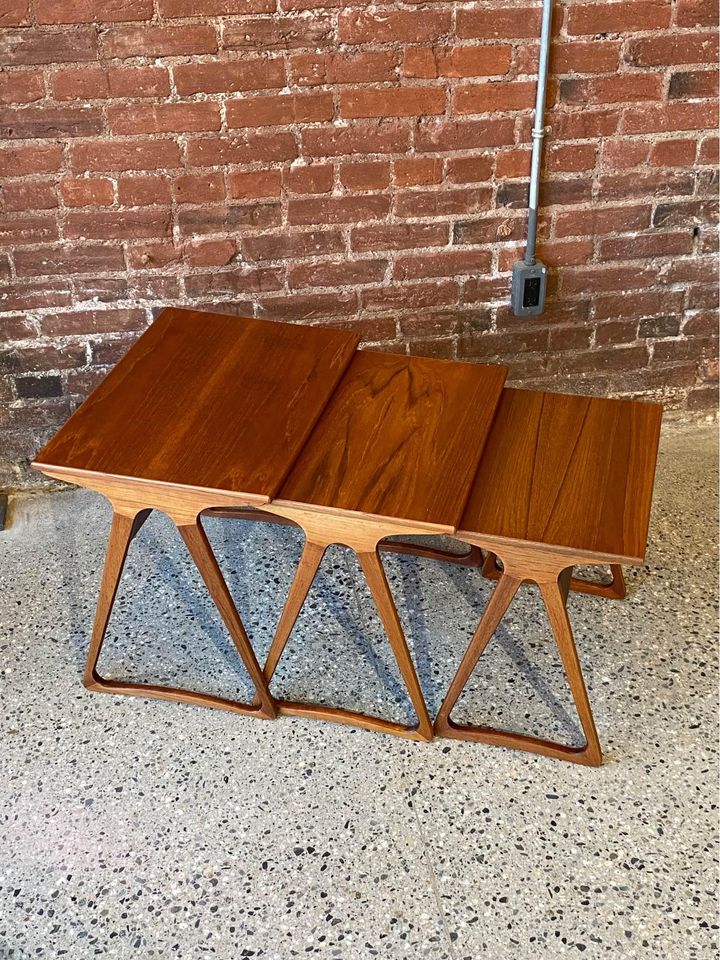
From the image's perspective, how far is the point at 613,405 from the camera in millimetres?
1869

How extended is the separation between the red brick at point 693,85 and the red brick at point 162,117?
95cm

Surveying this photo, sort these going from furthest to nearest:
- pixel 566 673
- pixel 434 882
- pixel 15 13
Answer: pixel 15 13 → pixel 566 673 → pixel 434 882

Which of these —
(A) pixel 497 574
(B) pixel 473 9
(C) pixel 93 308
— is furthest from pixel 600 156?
(C) pixel 93 308

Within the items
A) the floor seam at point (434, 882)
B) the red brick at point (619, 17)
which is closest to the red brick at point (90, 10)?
the red brick at point (619, 17)

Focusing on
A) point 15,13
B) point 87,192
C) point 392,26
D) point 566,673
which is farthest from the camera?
point 87,192

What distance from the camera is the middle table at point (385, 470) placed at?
62.6 inches

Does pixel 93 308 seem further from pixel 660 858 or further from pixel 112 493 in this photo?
pixel 660 858

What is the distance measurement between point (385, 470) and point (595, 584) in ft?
2.30

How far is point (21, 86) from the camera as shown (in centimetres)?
195

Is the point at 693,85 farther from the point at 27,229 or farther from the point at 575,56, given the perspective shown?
the point at 27,229

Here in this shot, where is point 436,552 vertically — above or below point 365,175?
below

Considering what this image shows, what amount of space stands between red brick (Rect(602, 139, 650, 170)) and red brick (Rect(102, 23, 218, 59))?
2.79 feet

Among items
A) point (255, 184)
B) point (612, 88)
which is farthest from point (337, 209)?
point (612, 88)

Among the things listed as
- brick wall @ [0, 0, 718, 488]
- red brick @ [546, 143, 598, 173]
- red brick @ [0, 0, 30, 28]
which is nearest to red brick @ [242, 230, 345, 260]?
brick wall @ [0, 0, 718, 488]
